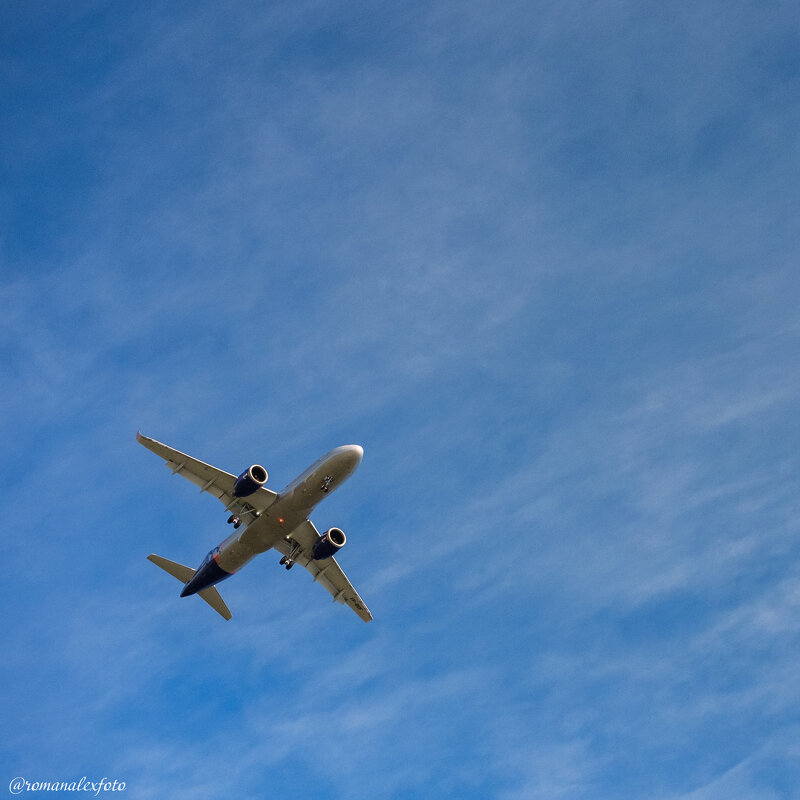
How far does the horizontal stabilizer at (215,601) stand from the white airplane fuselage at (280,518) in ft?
12.5

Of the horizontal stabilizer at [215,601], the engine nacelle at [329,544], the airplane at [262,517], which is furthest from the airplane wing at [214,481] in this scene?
the horizontal stabilizer at [215,601]

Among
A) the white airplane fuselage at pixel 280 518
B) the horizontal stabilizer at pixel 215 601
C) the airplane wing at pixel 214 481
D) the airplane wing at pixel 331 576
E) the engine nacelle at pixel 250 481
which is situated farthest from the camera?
the horizontal stabilizer at pixel 215 601

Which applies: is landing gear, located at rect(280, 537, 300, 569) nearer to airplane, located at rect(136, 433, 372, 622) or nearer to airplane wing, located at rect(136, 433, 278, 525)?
airplane, located at rect(136, 433, 372, 622)

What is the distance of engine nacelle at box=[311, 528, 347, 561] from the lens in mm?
65125

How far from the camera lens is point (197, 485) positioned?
2527 inches

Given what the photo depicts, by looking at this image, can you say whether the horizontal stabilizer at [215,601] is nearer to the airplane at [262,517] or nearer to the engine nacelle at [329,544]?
the airplane at [262,517]

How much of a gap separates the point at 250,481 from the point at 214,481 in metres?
5.40

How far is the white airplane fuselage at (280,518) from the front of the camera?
56.9 meters

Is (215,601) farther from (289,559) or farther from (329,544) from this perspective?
(329,544)

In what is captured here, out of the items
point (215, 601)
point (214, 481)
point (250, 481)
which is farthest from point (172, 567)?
point (250, 481)

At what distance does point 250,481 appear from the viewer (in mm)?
59312

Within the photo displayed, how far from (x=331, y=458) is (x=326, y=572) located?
1723 centimetres

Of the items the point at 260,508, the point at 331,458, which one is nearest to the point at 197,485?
the point at 260,508

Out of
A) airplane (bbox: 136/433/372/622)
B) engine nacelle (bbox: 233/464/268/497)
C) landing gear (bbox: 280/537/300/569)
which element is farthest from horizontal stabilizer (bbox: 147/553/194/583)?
engine nacelle (bbox: 233/464/268/497)
